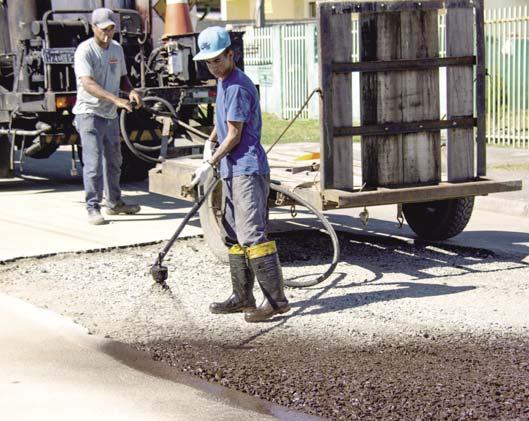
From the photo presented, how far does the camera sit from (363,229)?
33.8 feet

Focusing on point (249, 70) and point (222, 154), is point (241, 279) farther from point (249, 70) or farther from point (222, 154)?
point (249, 70)

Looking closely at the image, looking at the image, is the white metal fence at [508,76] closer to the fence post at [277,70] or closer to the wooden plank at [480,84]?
the fence post at [277,70]

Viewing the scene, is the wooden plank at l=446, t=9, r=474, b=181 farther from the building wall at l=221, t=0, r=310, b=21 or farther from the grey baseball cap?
the building wall at l=221, t=0, r=310, b=21

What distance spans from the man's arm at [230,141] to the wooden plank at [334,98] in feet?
4.06

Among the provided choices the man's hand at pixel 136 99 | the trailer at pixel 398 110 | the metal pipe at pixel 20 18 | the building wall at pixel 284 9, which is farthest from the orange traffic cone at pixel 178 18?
the building wall at pixel 284 9

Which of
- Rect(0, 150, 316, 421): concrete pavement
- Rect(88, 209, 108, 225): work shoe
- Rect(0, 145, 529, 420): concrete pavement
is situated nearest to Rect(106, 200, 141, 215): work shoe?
Rect(0, 145, 529, 420): concrete pavement

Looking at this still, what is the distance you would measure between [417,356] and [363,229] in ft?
13.9

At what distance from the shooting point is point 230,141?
682 cm

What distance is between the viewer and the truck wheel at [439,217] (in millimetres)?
9188

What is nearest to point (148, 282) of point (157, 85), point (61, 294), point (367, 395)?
point (61, 294)

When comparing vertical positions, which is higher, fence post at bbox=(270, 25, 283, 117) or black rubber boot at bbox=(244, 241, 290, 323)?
fence post at bbox=(270, 25, 283, 117)

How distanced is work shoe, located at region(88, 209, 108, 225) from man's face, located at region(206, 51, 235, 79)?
13.6 ft

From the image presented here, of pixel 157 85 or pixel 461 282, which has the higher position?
pixel 157 85

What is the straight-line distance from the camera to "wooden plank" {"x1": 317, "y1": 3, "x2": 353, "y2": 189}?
25.8ft
